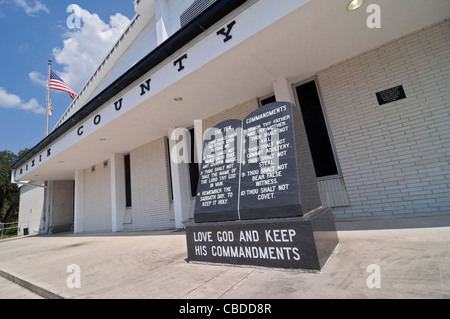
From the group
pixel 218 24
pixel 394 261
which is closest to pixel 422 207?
pixel 394 261

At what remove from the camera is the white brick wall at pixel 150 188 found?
29.1ft

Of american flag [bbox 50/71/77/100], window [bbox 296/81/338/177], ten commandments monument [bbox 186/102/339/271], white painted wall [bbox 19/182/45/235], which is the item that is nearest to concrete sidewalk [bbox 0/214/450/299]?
ten commandments monument [bbox 186/102/339/271]

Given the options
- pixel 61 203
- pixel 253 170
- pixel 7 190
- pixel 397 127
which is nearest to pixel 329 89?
pixel 397 127

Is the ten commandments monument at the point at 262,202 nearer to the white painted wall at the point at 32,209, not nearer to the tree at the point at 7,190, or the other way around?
the white painted wall at the point at 32,209

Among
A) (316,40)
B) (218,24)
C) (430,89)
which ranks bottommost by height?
(430,89)

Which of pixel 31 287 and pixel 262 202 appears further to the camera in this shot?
pixel 31 287

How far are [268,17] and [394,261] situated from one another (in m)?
4.15

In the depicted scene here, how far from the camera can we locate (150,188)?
945cm

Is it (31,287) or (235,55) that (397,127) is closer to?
(235,55)

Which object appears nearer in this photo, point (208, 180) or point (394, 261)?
point (394, 261)

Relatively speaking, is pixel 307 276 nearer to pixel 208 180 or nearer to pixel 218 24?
pixel 208 180

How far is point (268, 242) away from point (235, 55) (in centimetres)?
392
